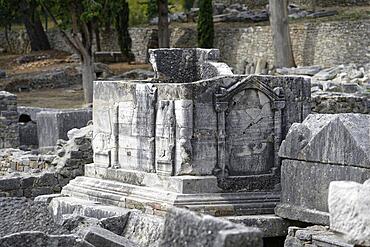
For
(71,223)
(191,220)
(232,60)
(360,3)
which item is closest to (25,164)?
(71,223)

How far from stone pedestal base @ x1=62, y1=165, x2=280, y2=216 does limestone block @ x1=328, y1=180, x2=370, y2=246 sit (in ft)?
17.2

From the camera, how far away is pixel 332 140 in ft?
34.7

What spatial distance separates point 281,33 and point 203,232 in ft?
85.4

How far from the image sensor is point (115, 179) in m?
13.0

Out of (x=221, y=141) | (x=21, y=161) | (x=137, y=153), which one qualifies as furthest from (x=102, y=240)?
(x=21, y=161)

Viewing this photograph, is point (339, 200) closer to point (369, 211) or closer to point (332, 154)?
point (369, 211)

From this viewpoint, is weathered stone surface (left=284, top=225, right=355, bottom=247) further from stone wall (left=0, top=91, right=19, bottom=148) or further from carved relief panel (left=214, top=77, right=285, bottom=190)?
stone wall (left=0, top=91, right=19, bottom=148)

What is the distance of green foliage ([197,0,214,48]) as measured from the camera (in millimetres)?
37688

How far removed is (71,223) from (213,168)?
68.5 inches

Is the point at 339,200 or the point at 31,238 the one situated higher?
the point at 339,200

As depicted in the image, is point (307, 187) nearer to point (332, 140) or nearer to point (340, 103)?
point (332, 140)

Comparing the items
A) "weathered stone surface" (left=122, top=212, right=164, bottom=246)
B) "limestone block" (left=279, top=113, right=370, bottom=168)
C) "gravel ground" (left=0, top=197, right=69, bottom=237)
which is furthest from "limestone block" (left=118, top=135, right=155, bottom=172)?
"limestone block" (left=279, top=113, right=370, bottom=168)

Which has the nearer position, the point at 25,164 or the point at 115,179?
the point at 115,179

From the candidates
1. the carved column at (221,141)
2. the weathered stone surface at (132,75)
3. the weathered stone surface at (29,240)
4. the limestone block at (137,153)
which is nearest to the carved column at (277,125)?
the carved column at (221,141)
